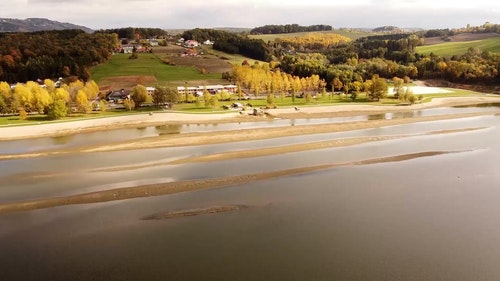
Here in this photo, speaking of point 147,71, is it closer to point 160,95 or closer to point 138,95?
point 138,95

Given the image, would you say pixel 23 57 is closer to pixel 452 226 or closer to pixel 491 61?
pixel 452 226

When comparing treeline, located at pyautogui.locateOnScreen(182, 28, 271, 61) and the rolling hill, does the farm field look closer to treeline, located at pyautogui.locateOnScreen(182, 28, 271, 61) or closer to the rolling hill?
treeline, located at pyautogui.locateOnScreen(182, 28, 271, 61)

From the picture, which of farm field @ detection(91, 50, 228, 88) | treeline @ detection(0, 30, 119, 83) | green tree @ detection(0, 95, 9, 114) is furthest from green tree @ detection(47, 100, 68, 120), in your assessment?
treeline @ detection(0, 30, 119, 83)

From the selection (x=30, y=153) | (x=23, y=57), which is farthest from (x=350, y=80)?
(x=23, y=57)

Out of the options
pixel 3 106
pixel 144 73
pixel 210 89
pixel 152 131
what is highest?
pixel 144 73

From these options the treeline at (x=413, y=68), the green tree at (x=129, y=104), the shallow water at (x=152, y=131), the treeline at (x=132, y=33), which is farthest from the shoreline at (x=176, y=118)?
the treeline at (x=132, y=33)

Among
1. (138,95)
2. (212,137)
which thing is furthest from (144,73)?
(212,137)

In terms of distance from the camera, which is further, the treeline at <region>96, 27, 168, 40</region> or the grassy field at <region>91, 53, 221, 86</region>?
the treeline at <region>96, 27, 168, 40</region>
